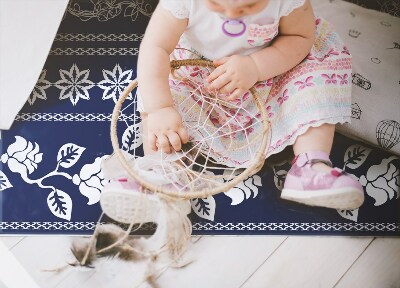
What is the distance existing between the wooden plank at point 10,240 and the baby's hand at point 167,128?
0.67ft

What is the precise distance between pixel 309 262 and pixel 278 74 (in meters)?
0.22

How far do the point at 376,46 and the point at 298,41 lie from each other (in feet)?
0.57

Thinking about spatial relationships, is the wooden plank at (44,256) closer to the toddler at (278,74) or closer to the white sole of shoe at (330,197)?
the toddler at (278,74)

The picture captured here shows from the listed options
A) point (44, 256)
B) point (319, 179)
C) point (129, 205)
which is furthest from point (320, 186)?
point (44, 256)

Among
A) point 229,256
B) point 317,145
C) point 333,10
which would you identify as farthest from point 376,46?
point 229,256

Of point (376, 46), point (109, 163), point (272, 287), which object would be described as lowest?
point (272, 287)

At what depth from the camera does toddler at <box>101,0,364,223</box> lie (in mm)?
581

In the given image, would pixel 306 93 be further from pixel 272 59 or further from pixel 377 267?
pixel 377 267

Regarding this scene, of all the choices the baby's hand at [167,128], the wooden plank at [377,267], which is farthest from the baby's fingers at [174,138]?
the wooden plank at [377,267]

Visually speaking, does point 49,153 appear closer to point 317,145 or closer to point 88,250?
point 88,250

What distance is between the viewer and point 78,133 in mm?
689

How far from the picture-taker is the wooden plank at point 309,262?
1.90ft

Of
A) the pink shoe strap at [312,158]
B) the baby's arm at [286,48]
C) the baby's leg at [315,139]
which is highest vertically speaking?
the baby's arm at [286,48]

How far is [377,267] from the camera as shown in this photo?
59cm
